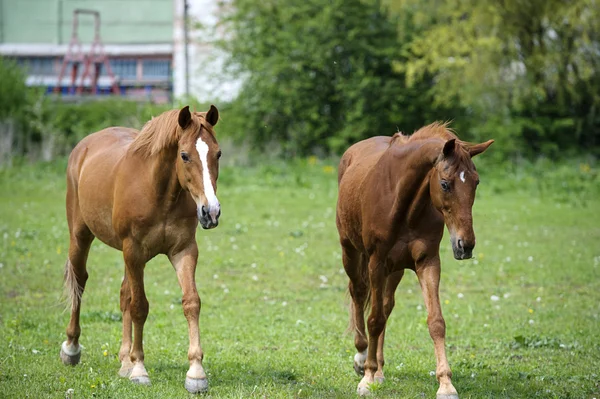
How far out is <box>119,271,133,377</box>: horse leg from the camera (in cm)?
706

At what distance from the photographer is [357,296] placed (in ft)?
25.2

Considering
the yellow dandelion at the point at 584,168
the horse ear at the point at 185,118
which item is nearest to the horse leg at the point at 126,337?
the horse ear at the point at 185,118

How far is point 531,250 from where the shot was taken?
14250 mm

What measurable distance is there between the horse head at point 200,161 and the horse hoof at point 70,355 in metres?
2.08

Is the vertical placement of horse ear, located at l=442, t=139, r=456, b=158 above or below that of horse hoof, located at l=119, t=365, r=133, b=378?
above

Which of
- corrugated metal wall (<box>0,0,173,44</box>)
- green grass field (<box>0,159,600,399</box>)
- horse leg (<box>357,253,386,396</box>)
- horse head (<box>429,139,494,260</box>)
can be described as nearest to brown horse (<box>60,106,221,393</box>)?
green grass field (<box>0,159,600,399</box>)

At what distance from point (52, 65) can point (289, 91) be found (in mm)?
22927

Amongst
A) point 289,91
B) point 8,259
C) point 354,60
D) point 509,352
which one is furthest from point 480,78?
point 509,352

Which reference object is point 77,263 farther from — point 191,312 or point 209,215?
point 209,215

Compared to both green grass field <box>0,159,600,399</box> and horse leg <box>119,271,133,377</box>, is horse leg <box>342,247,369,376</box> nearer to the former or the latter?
green grass field <box>0,159,600,399</box>

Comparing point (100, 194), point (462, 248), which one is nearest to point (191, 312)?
point (100, 194)

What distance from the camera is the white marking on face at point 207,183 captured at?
20.3ft

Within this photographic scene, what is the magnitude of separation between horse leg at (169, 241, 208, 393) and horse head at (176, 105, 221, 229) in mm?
606

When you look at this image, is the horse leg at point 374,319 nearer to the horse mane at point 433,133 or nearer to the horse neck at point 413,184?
the horse neck at point 413,184
